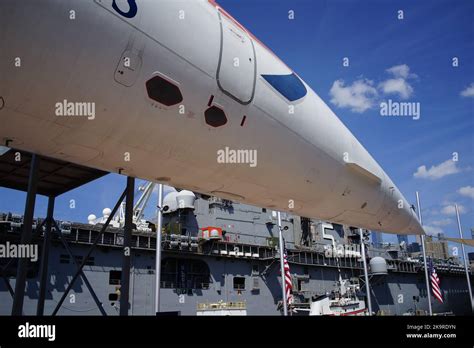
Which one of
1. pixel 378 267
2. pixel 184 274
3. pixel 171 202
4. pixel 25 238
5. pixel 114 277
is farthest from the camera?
pixel 378 267

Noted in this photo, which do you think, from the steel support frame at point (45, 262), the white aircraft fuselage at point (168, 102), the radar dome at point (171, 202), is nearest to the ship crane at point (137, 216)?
the radar dome at point (171, 202)

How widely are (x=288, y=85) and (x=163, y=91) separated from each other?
2.93m

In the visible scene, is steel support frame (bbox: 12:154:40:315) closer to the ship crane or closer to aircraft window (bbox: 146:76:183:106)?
aircraft window (bbox: 146:76:183:106)

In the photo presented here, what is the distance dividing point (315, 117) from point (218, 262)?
32.1 m

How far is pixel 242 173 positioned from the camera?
729 cm

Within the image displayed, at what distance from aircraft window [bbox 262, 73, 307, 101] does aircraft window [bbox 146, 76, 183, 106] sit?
1928 millimetres

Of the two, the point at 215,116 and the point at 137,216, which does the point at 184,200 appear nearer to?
the point at 137,216

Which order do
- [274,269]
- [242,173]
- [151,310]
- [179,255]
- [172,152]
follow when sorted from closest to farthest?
[172,152] < [242,173] < [151,310] < [179,255] < [274,269]

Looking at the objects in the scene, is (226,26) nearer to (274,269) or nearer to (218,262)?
(218,262)

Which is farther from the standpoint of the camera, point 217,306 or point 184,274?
point 184,274

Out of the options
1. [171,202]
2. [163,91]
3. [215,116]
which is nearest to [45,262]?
[215,116]

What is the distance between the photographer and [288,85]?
24.1ft

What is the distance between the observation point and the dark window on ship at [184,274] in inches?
1401
